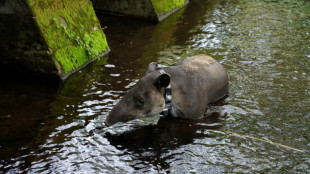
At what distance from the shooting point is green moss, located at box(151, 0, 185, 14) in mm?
13562

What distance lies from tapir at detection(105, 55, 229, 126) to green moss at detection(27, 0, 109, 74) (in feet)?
9.13

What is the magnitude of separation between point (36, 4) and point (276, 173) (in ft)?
19.7

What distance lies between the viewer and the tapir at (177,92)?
6.25m

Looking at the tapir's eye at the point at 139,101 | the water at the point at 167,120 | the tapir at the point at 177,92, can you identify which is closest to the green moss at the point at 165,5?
the water at the point at 167,120

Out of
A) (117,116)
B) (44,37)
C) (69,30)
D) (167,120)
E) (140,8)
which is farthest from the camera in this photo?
(140,8)

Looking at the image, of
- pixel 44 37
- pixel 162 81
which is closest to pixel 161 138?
pixel 162 81

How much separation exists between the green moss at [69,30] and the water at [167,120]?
36 centimetres

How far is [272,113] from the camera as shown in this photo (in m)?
6.96

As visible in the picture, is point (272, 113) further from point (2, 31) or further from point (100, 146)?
point (2, 31)

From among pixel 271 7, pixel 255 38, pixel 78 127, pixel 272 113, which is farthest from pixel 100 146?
pixel 271 7

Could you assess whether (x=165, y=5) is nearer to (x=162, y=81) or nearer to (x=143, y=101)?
(x=162, y=81)

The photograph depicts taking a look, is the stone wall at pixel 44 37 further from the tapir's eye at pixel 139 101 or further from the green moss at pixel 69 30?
the tapir's eye at pixel 139 101

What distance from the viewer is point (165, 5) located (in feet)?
46.6

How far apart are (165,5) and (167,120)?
26.9ft
